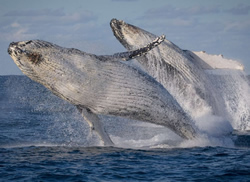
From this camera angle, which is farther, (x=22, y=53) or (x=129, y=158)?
(x=129, y=158)

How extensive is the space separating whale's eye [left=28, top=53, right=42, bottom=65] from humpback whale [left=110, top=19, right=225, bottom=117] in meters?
5.29

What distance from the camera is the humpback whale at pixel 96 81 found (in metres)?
12.1

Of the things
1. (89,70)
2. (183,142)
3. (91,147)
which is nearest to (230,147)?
A: (183,142)

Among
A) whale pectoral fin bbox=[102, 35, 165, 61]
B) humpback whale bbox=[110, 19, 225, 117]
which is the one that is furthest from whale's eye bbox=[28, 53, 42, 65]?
humpback whale bbox=[110, 19, 225, 117]

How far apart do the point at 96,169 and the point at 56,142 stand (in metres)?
5.14

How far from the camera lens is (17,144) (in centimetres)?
1575

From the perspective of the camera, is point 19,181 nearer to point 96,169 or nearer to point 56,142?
point 96,169

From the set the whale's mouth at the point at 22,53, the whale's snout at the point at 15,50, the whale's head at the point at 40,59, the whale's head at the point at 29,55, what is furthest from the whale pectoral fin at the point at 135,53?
the whale's snout at the point at 15,50

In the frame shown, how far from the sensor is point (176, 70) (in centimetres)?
1717

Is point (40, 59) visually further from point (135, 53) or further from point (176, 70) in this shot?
point (176, 70)

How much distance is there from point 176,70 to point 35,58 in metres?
6.75

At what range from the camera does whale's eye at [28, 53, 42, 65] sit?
11.9m

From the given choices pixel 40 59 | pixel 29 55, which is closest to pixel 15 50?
pixel 29 55

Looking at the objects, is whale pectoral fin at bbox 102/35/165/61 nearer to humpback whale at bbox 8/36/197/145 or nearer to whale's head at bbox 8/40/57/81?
humpback whale at bbox 8/36/197/145
